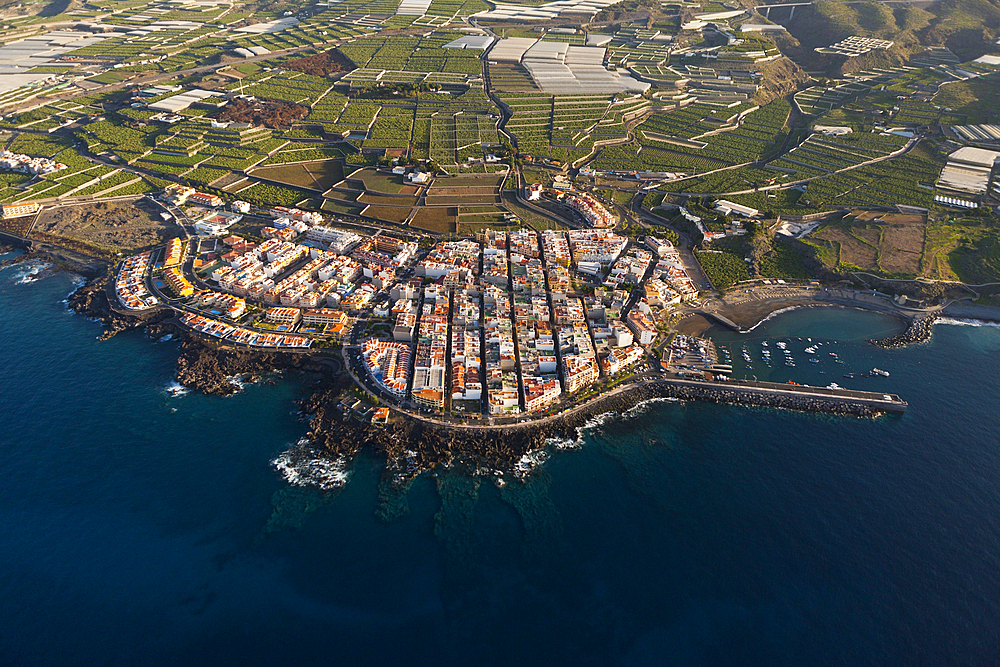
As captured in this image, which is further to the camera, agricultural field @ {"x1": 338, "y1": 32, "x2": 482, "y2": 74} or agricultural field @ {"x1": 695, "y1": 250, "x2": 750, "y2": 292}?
agricultural field @ {"x1": 338, "y1": 32, "x2": 482, "y2": 74}

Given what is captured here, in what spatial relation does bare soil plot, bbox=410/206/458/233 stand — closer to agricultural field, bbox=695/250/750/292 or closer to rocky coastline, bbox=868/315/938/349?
agricultural field, bbox=695/250/750/292

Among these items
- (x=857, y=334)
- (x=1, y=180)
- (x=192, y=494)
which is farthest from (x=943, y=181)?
(x=1, y=180)

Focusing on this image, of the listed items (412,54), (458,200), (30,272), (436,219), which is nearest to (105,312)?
(30,272)

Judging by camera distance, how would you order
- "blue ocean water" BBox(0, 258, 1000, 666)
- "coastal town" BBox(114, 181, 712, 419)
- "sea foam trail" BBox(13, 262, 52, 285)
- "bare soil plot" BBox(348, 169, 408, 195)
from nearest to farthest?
"blue ocean water" BBox(0, 258, 1000, 666) → "coastal town" BBox(114, 181, 712, 419) → "sea foam trail" BBox(13, 262, 52, 285) → "bare soil plot" BBox(348, 169, 408, 195)

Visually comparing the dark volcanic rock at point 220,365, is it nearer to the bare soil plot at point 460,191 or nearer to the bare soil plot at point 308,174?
the bare soil plot at point 308,174

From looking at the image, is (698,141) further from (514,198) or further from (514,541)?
(514,541)

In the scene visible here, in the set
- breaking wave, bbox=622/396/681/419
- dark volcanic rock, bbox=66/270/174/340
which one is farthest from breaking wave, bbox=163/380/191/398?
breaking wave, bbox=622/396/681/419
